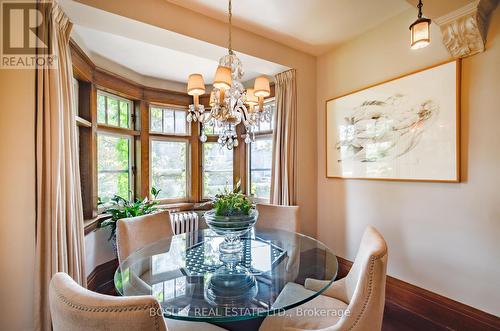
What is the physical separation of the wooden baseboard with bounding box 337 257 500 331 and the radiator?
232 centimetres

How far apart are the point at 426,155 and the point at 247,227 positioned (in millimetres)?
1613

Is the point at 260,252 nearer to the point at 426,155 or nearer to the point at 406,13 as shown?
the point at 426,155

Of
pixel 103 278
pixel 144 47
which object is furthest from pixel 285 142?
pixel 103 278

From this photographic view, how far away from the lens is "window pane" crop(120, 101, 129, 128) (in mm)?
3123

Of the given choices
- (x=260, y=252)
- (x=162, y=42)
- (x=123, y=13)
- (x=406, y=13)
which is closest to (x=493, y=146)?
(x=406, y=13)

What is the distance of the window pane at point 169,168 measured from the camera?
3371 millimetres

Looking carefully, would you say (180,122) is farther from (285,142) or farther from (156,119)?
(285,142)

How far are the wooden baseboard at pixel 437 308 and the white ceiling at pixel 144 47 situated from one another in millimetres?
2570

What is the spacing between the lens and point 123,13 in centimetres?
178

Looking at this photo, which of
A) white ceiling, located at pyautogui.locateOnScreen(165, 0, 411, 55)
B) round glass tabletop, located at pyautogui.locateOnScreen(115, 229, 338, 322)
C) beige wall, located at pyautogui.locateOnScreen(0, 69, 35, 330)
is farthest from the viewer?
white ceiling, located at pyautogui.locateOnScreen(165, 0, 411, 55)

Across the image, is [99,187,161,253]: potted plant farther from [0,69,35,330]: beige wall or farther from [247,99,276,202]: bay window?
[247,99,276,202]: bay window

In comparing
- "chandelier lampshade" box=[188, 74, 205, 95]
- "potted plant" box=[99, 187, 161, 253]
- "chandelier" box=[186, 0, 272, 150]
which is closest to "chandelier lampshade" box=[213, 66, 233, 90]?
"chandelier" box=[186, 0, 272, 150]

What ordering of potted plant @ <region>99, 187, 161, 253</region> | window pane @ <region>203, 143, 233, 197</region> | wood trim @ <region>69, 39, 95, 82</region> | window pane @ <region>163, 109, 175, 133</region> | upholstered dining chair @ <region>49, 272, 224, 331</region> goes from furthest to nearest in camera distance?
window pane @ <region>203, 143, 233, 197</region> < window pane @ <region>163, 109, 175, 133</region> < potted plant @ <region>99, 187, 161, 253</region> < wood trim @ <region>69, 39, 95, 82</region> < upholstered dining chair @ <region>49, 272, 224, 331</region>

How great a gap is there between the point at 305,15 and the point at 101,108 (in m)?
2.55
